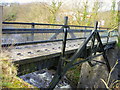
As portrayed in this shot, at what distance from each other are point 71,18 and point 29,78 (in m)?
11.8

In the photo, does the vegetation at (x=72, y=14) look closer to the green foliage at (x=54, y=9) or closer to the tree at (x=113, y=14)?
the tree at (x=113, y=14)

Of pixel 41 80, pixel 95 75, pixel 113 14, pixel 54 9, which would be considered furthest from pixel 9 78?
pixel 113 14

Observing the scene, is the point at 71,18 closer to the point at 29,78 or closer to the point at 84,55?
the point at 29,78

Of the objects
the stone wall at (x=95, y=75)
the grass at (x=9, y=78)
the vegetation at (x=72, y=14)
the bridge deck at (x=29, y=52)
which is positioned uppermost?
the vegetation at (x=72, y=14)

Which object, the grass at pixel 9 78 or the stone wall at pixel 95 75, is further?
the stone wall at pixel 95 75

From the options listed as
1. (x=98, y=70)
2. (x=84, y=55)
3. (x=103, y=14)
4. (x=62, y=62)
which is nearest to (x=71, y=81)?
(x=98, y=70)

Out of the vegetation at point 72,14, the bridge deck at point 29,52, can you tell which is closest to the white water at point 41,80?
the bridge deck at point 29,52

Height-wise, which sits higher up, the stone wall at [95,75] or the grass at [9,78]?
the grass at [9,78]

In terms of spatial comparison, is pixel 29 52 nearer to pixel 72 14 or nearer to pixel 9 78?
pixel 9 78

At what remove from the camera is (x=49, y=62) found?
4234mm

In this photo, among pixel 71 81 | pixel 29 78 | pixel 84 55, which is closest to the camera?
pixel 84 55

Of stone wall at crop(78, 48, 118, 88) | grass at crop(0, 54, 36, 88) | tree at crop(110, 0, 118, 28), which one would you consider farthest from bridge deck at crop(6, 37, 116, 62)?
tree at crop(110, 0, 118, 28)

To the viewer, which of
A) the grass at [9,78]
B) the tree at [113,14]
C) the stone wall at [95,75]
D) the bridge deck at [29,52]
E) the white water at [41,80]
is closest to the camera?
the grass at [9,78]

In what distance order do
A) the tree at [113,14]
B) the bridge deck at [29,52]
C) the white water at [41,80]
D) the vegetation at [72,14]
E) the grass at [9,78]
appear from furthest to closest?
the tree at [113,14], the vegetation at [72,14], the white water at [41,80], the bridge deck at [29,52], the grass at [9,78]
